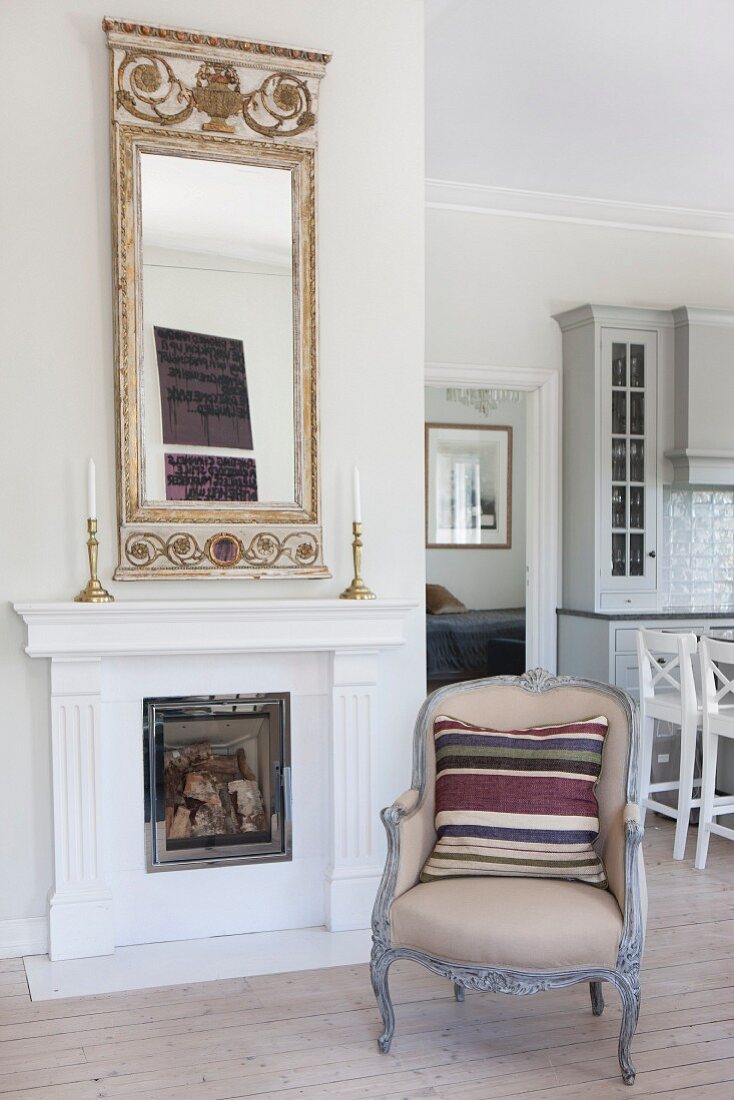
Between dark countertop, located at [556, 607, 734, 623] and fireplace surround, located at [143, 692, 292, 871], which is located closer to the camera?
fireplace surround, located at [143, 692, 292, 871]

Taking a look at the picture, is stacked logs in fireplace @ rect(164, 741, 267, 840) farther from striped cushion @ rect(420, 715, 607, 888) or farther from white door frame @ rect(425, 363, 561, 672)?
white door frame @ rect(425, 363, 561, 672)

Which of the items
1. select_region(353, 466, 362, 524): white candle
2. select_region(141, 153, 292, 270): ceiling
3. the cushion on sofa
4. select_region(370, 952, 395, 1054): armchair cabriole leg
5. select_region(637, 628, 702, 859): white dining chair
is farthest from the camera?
the cushion on sofa

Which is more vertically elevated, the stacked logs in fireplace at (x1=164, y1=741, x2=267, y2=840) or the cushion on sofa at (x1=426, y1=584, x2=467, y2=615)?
the cushion on sofa at (x1=426, y1=584, x2=467, y2=615)

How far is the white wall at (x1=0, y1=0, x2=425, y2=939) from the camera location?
320 centimetres

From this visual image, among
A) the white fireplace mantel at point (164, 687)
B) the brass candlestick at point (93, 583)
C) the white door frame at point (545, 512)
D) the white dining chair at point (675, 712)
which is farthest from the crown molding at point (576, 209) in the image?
the brass candlestick at point (93, 583)

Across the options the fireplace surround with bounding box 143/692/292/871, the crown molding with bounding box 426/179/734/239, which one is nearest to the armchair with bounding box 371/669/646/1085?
the fireplace surround with bounding box 143/692/292/871

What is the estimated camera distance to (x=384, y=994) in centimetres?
262

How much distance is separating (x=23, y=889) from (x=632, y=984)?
1.88 metres

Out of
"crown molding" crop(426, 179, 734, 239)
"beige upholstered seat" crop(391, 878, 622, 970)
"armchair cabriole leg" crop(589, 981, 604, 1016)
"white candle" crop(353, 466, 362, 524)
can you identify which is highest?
"crown molding" crop(426, 179, 734, 239)

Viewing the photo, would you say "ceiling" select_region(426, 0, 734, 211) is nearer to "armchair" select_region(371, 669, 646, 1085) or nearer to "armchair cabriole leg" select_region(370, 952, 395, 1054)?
"armchair" select_region(371, 669, 646, 1085)

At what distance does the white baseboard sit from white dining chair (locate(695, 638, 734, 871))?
8.20 ft

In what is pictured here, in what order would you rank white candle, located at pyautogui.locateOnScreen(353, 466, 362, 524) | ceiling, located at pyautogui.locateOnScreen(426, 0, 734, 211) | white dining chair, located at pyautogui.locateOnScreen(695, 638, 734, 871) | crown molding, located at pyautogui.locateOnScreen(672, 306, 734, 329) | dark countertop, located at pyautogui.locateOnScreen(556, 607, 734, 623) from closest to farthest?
white candle, located at pyautogui.locateOnScreen(353, 466, 362, 524)
ceiling, located at pyautogui.locateOnScreen(426, 0, 734, 211)
white dining chair, located at pyautogui.locateOnScreen(695, 638, 734, 871)
dark countertop, located at pyautogui.locateOnScreen(556, 607, 734, 623)
crown molding, located at pyautogui.locateOnScreen(672, 306, 734, 329)

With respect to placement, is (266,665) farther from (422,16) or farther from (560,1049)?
(422,16)

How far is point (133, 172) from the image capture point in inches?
127
